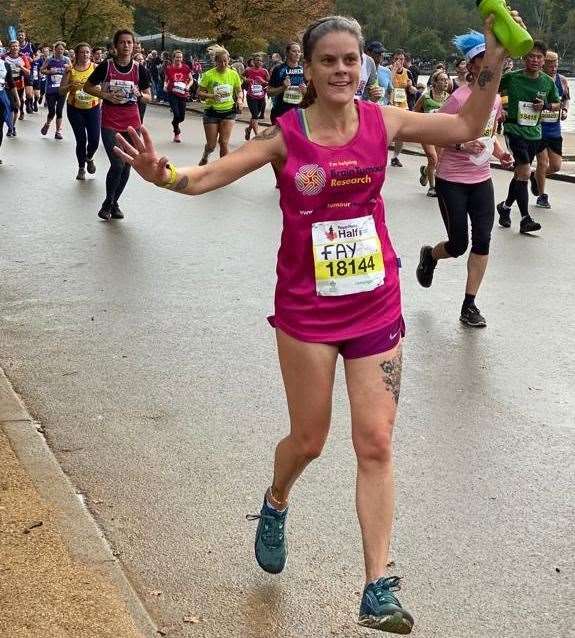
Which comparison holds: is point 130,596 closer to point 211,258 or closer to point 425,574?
point 425,574

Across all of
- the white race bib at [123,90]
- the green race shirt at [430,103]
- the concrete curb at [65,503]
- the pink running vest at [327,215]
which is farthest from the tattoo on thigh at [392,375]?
the green race shirt at [430,103]

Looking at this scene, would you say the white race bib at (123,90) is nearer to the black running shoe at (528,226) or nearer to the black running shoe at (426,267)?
the black running shoe at (528,226)

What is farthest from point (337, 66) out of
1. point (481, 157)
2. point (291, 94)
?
point (291, 94)

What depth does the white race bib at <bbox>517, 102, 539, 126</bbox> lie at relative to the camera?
11.6 metres

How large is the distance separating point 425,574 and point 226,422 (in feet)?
6.28

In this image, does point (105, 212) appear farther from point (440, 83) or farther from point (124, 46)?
point (440, 83)

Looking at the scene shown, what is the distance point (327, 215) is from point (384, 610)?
1.32 metres

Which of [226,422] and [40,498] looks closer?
[40,498]

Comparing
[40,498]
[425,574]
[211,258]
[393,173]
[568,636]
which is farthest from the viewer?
[393,173]

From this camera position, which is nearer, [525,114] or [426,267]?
[426,267]

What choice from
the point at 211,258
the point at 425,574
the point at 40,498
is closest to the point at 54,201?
the point at 211,258

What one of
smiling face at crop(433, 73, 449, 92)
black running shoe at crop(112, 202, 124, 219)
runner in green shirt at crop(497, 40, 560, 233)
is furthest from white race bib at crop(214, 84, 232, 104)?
runner in green shirt at crop(497, 40, 560, 233)

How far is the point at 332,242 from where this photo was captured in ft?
12.1

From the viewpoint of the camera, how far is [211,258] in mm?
10023
